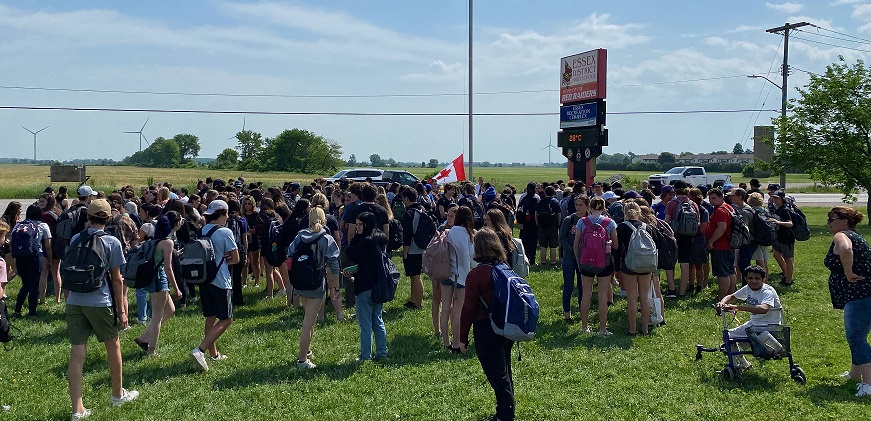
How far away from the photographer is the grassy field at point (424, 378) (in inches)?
226

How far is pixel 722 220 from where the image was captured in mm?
9578

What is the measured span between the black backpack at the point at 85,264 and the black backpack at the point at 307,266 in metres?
1.81

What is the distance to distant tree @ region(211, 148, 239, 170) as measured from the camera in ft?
308

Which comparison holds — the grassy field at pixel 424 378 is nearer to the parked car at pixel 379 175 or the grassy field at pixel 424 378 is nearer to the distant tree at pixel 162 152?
the parked car at pixel 379 175

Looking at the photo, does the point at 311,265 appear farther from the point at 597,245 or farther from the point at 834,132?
the point at 834,132

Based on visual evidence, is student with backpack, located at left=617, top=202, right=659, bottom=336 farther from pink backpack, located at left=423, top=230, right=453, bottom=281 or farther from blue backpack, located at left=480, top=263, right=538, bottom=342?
blue backpack, located at left=480, top=263, right=538, bottom=342

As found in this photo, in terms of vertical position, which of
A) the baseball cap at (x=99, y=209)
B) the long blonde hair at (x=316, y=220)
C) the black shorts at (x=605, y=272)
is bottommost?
the black shorts at (x=605, y=272)

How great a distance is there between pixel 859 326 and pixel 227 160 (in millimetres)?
95403

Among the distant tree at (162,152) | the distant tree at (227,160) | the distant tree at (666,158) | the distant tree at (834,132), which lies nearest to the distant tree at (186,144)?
the distant tree at (162,152)

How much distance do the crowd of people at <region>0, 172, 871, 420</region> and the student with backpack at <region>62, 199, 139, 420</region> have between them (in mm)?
12

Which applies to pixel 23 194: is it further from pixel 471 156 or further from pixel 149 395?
pixel 149 395

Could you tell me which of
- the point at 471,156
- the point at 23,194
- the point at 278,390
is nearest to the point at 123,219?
the point at 278,390

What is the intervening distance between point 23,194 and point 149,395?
40426 mm

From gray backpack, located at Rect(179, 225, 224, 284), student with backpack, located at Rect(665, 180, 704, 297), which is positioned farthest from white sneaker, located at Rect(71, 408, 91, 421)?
student with backpack, located at Rect(665, 180, 704, 297)
